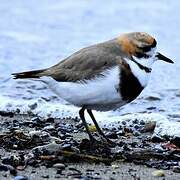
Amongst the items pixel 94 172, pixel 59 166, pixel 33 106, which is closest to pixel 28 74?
pixel 59 166

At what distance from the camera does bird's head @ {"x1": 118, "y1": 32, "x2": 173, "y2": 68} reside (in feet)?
18.0

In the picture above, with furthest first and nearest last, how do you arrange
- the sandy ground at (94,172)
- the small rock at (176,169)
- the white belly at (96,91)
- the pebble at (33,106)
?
the pebble at (33,106) < the white belly at (96,91) < the small rock at (176,169) < the sandy ground at (94,172)

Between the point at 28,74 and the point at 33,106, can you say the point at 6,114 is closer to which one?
the point at 33,106

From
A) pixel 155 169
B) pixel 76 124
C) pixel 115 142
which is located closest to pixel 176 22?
pixel 76 124

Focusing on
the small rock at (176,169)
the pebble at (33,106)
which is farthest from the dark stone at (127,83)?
the pebble at (33,106)

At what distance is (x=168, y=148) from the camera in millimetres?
5660

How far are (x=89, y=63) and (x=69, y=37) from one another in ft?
16.8

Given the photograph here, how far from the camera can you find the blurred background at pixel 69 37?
7781 millimetres

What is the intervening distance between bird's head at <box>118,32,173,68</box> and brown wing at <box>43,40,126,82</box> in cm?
7

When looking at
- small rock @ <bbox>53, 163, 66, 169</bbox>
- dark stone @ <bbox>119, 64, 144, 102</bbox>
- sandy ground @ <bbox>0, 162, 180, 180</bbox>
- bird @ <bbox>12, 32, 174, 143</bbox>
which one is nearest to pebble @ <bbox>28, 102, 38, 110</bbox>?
bird @ <bbox>12, 32, 174, 143</bbox>

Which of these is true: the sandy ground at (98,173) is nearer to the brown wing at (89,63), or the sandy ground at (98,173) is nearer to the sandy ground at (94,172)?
the sandy ground at (94,172)

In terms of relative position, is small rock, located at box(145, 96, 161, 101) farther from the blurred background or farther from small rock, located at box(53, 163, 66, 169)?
small rock, located at box(53, 163, 66, 169)

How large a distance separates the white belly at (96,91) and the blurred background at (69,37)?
1839 millimetres

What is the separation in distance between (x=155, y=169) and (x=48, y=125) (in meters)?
1.87
